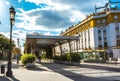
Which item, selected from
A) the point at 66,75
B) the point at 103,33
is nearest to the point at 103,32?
the point at 103,33

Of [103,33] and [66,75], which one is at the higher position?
[103,33]

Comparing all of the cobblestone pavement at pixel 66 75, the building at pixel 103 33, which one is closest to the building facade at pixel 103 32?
the building at pixel 103 33

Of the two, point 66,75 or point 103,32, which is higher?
point 103,32

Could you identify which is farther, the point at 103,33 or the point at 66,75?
the point at 103,33

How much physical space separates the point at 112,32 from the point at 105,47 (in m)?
5.79

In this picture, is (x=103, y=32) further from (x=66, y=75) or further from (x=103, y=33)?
(x=66, y=75)

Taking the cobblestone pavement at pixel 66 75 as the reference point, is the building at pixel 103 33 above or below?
above

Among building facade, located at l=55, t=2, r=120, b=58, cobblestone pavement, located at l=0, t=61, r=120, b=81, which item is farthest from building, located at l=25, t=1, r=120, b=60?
cobblestone pavement, located at l=0, t=61, r=120, b=81

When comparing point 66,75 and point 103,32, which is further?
point 103,32

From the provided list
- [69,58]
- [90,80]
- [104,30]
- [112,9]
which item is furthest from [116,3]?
[90,80]

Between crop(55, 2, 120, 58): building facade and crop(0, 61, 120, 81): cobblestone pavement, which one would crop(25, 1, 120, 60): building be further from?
crop(0, 61, 120, 81): cobblestone pavement

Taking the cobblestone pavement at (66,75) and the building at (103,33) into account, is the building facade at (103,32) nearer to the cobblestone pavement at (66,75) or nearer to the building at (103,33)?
the building at (103,33)

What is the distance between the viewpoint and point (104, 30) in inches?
3834

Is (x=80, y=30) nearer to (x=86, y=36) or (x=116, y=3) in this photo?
(x=86, y=36)
